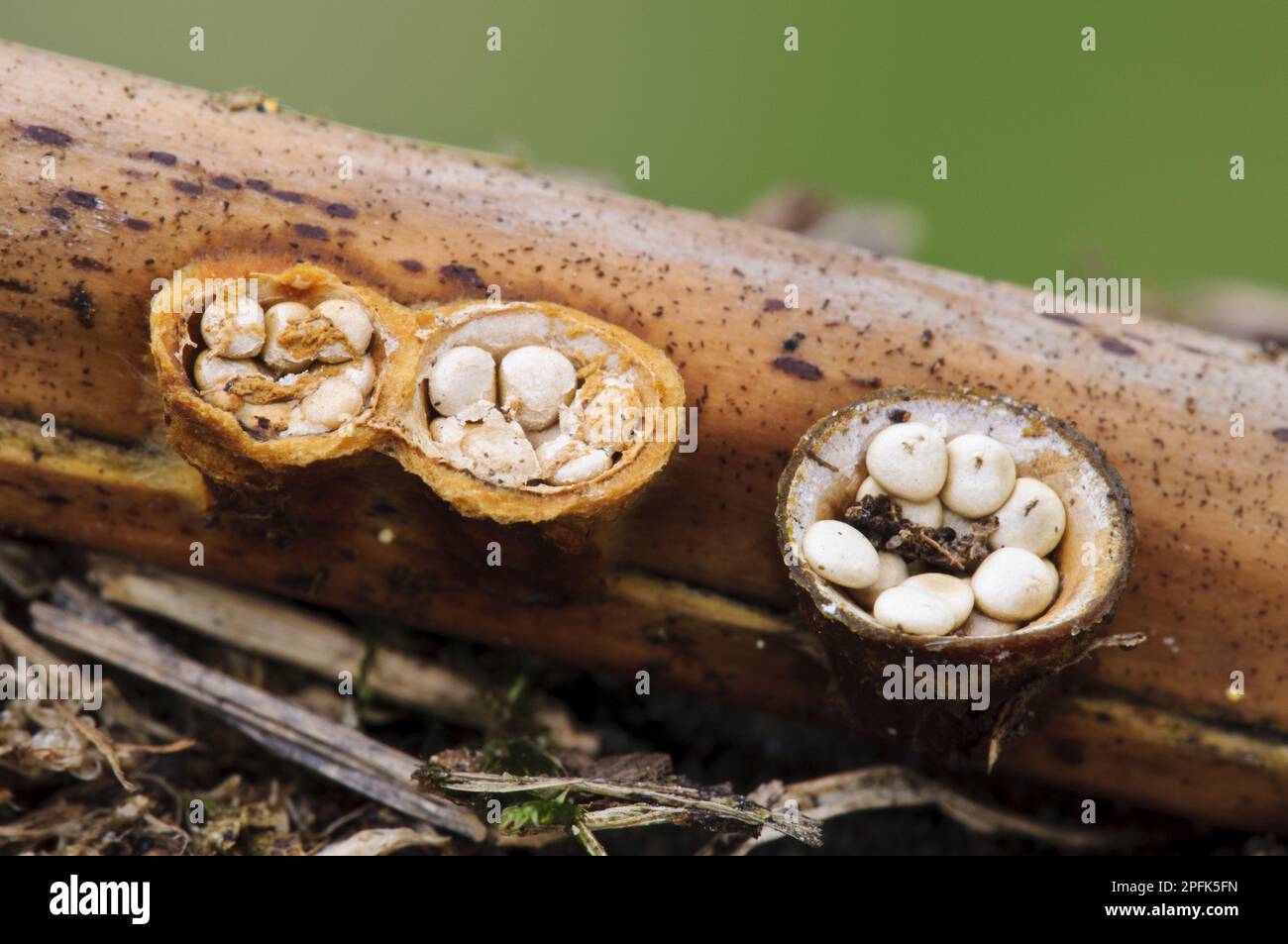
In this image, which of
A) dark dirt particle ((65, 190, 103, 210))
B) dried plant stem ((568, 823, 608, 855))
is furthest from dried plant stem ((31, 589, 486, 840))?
dark dirt particle ((65, 190, 103, 210))

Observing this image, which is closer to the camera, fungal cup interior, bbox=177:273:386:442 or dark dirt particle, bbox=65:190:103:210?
fungal cup interior, bbox=177:273:386:442

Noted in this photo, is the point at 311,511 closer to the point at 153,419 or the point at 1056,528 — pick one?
the point at 153,419

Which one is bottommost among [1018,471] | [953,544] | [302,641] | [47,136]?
[302,641]

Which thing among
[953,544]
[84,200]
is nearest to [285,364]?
[84,200]

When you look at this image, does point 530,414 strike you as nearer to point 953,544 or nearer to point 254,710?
point 953,544

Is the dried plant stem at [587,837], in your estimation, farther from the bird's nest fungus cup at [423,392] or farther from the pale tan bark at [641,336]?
the bird's nest fungus cup at [423,392]

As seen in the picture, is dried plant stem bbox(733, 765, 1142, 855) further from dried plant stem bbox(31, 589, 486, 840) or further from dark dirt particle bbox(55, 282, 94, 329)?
dark dirt particle bbox(55, 282, 94, 329)
